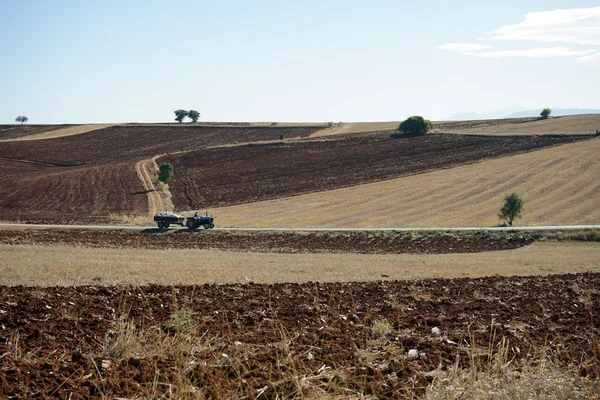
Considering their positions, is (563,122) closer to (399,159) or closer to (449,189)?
(399,159)

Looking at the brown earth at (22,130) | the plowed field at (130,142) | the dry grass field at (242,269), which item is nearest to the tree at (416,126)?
the plowed field at (130,142)

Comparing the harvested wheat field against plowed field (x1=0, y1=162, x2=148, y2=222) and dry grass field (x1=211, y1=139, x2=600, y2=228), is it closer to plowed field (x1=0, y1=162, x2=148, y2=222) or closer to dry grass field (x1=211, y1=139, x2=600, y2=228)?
dry grass field (x1=211, y1=139, x2=600, y2=228)

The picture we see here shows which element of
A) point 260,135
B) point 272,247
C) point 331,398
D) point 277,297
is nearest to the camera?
point 331,398

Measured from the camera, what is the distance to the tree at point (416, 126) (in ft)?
351

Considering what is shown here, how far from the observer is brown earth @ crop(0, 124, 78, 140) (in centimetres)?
13879

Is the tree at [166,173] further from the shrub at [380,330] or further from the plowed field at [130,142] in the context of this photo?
the shrub at [380,330]

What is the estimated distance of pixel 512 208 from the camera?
46.5 meters

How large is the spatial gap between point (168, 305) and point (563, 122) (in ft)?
379

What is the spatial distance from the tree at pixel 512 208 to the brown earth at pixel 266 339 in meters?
31.8

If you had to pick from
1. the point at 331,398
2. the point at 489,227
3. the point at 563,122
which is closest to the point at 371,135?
the point at 563,122

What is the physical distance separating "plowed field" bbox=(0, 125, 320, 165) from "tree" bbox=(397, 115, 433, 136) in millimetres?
25479

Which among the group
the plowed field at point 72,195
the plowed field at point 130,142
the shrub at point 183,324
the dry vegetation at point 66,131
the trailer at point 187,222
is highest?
the dry vegetation at point 66,131

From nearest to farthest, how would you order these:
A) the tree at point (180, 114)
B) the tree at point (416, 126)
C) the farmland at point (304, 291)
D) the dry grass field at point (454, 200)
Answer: the farmland at point (304, 291), the dry grass field at point (454, 200), the tree at point (416, 126), the tree at point (180, 114)

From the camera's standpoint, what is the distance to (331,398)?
662 cm
